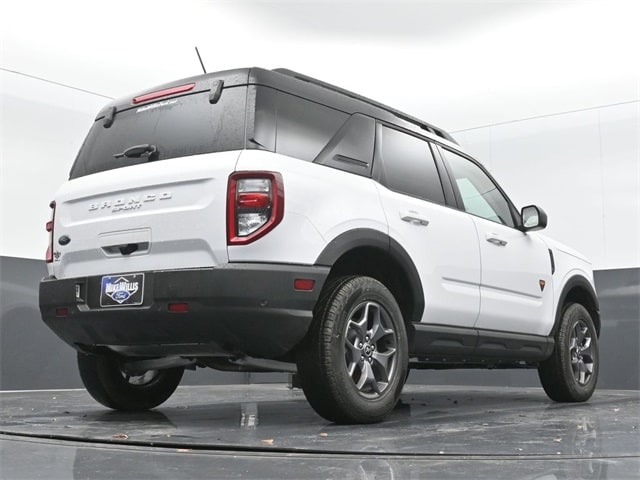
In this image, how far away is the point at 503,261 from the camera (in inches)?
234

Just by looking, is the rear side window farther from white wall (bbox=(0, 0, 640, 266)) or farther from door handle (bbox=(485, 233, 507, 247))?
white wall (bbox=(0, 0, 640, 266))

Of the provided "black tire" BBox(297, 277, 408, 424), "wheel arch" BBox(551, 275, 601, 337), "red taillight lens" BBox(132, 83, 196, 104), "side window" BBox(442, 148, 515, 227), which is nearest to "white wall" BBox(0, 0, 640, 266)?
"wheel arch" BBox(551, 275, 601, 337)

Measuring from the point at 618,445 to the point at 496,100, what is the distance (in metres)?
7.40

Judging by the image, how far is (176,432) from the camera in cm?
416

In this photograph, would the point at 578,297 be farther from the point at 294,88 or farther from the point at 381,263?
the point at 294,88

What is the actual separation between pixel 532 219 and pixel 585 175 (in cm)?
372

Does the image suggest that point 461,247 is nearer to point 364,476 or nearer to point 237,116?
point 237,116

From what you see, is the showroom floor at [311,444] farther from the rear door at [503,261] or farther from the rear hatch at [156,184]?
the rear hatch at [156,184]

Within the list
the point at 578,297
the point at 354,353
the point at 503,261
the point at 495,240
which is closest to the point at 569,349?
the point at 578,297

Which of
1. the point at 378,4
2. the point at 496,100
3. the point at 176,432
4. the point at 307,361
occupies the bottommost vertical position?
the point at 176,432

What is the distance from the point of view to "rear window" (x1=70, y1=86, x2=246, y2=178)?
14.4 ft

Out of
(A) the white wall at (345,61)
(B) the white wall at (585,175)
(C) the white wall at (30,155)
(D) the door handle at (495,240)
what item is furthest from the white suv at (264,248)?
(B) the white wall at (585,175)

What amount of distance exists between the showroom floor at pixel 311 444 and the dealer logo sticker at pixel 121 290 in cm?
67

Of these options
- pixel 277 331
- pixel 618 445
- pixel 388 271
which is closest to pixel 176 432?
pixel 277 331
